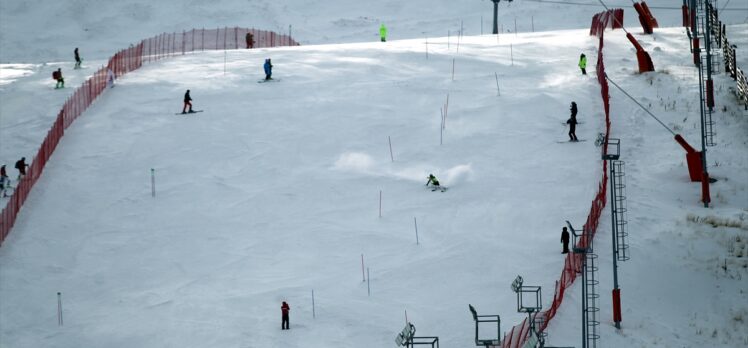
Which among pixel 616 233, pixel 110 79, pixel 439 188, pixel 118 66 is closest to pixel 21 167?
pixel 110 79

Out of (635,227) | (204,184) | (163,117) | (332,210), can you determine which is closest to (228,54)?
(163,117)

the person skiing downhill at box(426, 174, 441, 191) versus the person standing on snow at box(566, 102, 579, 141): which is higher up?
the person standing on snow at box(566, 102, 579, 141)

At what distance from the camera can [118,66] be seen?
48.4m

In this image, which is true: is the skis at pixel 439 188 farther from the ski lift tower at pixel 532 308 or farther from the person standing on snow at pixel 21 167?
the person standing on snow at pixel 21 167

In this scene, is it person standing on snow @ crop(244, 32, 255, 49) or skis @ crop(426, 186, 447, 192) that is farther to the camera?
person standing on snow @ crop(244, 32, 255, 49)

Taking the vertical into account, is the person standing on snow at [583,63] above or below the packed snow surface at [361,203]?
above

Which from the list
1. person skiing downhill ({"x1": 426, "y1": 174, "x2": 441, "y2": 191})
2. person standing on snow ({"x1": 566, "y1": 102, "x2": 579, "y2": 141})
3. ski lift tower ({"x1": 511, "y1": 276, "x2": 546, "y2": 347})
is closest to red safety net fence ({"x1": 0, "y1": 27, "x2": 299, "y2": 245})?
person skiing downhill ({"x1": 426, "y1": 174, "x2": 441, "y2": 191})

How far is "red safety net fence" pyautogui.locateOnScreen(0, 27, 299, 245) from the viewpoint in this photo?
3491cm

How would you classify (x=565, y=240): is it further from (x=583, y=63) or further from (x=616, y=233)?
(x=583, y=63)

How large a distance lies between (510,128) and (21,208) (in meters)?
16.4

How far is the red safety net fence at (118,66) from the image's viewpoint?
3491cm

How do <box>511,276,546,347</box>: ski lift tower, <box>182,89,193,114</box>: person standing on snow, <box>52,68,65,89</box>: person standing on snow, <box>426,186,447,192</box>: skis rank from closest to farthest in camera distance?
1. <box>511,276,546,347</box>: ski lift tower
2. <box>426,186,447,192</box>: skis
3. <box>182,89,193,114</box>: person standing on snow
4. <box>52,68,65,89</box>: person standing on snow

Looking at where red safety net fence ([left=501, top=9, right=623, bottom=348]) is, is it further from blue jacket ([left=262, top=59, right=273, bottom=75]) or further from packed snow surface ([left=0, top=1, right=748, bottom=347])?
blue jacket ([left=262, top=59, right=273, bottom=75])

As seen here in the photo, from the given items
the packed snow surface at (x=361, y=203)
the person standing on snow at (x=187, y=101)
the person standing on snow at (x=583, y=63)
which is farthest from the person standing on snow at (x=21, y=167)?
the person standing on snow at (x=583, y=63)
